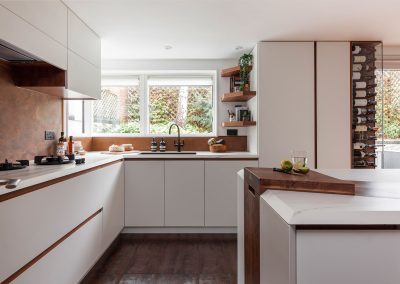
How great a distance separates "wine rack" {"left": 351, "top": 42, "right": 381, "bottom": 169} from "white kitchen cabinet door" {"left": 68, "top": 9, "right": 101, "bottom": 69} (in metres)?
2.83

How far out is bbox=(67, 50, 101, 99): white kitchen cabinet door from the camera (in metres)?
2.47

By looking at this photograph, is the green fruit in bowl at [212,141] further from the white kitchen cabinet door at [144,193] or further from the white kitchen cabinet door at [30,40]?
the white kitchen cabinet door at [30,40]

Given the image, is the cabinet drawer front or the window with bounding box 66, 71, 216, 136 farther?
the window with bounding box 66, 71, 216, 136

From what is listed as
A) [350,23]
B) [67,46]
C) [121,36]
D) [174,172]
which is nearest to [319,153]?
[350,23]

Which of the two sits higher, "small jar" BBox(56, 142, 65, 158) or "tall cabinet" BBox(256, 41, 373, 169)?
"tall cabinet" BBox(256, 41, 373, 169)

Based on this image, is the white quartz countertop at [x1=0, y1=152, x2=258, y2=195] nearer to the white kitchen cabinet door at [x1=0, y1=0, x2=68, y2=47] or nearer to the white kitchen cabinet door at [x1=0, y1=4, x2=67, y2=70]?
the white kitchen cabinet door at [x1=0, y1=4, x2=67, y2=70]

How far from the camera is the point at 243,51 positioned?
3.63 meters

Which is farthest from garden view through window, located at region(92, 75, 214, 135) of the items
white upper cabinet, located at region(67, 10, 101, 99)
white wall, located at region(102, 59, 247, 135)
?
white upper cabinet, located at region(67, 10, 101, 99)

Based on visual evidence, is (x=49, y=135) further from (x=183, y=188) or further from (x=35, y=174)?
(x=183, y=188)

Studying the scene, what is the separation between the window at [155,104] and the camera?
160 inches

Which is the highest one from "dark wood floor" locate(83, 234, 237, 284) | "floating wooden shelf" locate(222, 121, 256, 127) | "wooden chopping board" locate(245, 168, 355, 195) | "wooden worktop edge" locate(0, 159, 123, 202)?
"floating wooden shelf" locate(222, 121, 256, 127)

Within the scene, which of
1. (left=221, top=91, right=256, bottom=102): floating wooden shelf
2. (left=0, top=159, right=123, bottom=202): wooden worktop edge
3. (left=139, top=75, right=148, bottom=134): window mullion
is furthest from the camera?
(left=139, top=75, right=148, bottom=134): window mullion

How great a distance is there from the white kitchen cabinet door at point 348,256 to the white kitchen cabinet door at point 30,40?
5.98 feet

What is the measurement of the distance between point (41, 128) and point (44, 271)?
4.75ft
